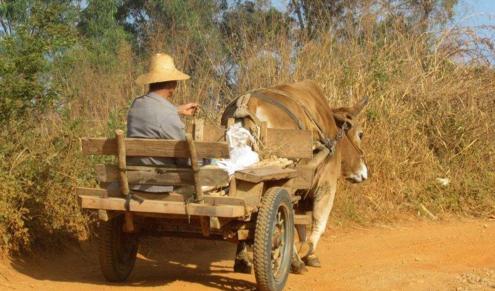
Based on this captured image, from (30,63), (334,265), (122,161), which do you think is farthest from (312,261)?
(30,63)

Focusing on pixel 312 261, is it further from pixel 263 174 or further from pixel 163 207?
pixel 163 207

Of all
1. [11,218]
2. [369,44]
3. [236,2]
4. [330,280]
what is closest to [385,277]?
[330,280]

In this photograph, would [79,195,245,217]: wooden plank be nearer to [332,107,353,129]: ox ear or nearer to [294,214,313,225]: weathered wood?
[294,214,313,225]: weathered wood

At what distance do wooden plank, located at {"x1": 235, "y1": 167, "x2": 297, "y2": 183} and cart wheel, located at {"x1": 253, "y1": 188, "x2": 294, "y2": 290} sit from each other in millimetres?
135

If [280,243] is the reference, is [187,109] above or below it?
above

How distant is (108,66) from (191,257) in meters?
6.41

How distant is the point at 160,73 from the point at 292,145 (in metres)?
1.43

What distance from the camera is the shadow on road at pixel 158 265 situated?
6.73 meters

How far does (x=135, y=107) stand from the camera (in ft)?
19.8

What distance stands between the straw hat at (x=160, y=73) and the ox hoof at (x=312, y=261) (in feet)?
8.64

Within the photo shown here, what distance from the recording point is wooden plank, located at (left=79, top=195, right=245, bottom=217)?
5508 mm

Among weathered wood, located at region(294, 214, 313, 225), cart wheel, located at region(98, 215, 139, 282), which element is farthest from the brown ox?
cart wheel, located at region(98, 215, 139, 282)

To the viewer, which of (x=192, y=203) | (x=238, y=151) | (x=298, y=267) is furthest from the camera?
(x=298, y=267)

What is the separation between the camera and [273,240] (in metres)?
6.16
